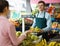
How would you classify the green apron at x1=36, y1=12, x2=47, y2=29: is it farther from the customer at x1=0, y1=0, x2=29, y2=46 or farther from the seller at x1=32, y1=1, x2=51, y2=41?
the customer at x1=0, y1=0, x2=29, y2=46

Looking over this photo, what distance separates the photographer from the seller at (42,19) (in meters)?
2.49

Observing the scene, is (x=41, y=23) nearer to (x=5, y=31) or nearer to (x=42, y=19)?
(x=42, y=19)

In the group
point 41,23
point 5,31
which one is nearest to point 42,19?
point 41,23

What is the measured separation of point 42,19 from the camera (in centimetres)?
251

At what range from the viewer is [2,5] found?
1448 mm

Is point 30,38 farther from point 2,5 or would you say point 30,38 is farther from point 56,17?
point 56,17

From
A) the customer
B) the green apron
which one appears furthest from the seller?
the customer

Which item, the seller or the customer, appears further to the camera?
the seller

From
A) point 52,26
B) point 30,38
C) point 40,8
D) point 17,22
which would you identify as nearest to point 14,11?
point 17,22

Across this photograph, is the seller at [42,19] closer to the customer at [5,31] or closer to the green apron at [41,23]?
the green apron at [41,23]

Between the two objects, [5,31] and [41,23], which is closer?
[5,31]

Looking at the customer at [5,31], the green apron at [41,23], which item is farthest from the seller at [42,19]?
the customer at [5,31]

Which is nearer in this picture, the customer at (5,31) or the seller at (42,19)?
the customer at (5,31)

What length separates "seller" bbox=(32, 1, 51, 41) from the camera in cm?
249
